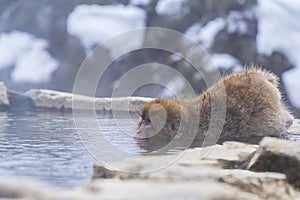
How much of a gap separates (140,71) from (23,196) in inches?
212

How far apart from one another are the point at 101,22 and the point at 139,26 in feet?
1.98

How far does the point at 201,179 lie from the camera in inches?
66.1

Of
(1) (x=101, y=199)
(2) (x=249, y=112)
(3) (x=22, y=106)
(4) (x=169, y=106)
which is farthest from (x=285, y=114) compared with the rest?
(3) (x=22, y=106)

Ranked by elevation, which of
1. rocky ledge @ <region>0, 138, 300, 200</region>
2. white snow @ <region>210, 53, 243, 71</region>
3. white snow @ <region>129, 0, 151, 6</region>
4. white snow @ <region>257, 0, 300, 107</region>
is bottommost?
rocky ledge @ <region>0, 138, 300, 200</region>

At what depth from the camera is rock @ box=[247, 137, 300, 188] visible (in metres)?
1.94

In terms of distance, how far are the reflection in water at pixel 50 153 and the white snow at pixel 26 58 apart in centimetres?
410

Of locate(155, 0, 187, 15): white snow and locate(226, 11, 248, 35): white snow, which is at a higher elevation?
locate(155, 0, 187, 15): white snow

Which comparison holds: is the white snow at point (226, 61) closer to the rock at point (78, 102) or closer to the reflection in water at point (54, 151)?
the rock at point (78, 102)

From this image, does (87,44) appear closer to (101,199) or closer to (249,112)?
(249,112)

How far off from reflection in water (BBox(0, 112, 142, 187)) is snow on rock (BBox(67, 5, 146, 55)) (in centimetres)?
422

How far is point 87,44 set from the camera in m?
7.75

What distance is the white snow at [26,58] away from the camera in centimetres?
754

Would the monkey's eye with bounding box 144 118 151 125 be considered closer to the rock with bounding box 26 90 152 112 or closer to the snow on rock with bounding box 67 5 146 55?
the rock with bounding box 26 90 152 112

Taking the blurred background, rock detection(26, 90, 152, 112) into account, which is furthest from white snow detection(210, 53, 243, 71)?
rock detection(26, 90, 152, 112)
